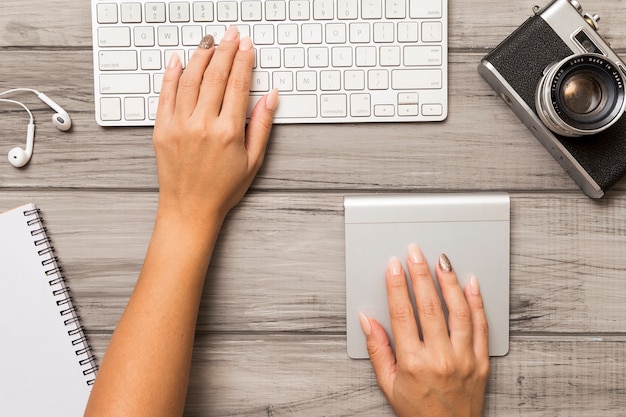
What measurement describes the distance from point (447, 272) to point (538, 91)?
25 cm

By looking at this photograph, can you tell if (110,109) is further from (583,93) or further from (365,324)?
(583,93)

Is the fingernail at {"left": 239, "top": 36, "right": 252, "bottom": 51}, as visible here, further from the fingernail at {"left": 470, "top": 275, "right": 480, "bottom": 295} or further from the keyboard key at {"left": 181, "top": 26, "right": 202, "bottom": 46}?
the fingernail at {"left": 470, "top": 275, "right": 480, "bottom": 295}

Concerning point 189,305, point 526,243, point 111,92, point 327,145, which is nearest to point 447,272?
point 526,243

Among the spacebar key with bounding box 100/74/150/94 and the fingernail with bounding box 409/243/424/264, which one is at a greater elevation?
the spacebar key with bounding box 100/74/150/94

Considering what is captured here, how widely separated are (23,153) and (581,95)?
0.72 metres

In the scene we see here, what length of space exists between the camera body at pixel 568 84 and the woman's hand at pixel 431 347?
0.68ft

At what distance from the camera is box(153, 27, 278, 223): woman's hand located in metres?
0.70

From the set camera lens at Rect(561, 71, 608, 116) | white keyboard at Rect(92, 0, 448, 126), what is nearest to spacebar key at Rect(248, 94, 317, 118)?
white keyboard at Rect(92, 0, 448, 126)

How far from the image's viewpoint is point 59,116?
730mm

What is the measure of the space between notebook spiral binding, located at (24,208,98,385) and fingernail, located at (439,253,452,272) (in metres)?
0.48

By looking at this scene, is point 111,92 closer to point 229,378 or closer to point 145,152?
point 145,152

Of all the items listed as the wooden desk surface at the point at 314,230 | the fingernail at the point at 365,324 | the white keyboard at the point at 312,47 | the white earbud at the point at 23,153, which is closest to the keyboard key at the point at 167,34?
the white keyboard at the point at 312,47

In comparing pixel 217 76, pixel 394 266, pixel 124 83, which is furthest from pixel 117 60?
pixel 394 266

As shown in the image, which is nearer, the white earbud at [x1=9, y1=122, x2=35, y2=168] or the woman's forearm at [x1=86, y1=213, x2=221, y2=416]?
the woman's forearm at [x1=86, y1=213, x2=221, y2=416]
